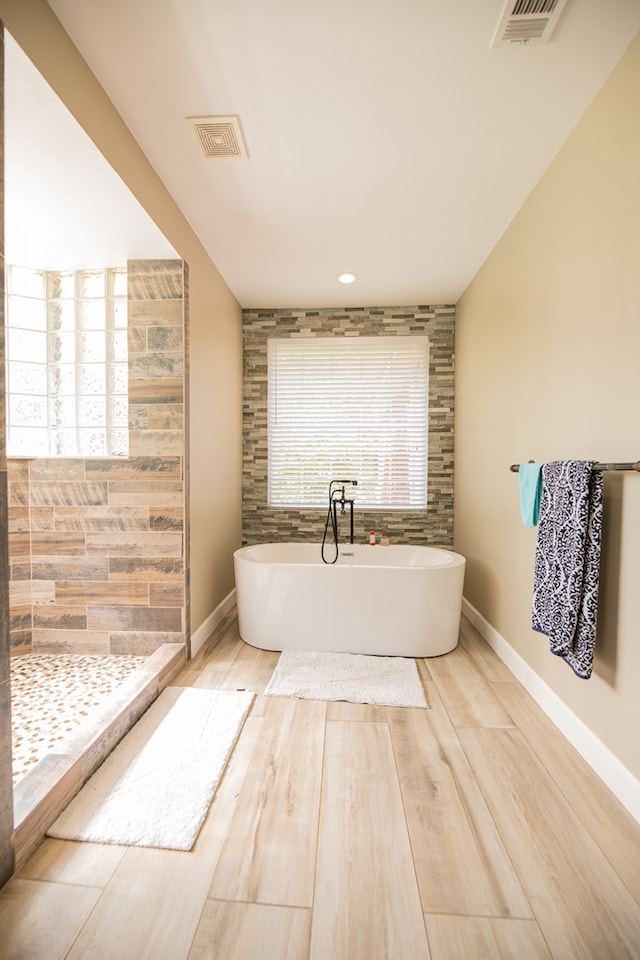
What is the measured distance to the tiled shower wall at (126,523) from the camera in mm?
2707

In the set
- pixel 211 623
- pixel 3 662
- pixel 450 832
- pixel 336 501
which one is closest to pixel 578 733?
pixel 450 832

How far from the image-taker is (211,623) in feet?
10.5

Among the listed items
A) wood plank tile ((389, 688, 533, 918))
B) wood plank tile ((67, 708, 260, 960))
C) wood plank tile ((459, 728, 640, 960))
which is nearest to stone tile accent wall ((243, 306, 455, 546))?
wood plank tile ((389, 688, 533, 918))

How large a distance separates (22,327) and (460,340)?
10.6 feet

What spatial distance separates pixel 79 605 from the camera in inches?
109

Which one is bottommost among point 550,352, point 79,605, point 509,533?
point 79,605

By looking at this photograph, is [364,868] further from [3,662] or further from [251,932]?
[3,662]

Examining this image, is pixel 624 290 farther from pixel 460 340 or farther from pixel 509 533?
pixel 460 340

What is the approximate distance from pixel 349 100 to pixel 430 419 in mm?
2641

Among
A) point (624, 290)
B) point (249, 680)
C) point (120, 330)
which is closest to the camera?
point (624, 290)

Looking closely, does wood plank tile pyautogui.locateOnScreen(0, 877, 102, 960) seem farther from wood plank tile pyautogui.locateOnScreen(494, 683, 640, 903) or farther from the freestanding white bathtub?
the freestanding white bathtub

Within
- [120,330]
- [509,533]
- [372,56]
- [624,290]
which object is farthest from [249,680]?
[372,56]

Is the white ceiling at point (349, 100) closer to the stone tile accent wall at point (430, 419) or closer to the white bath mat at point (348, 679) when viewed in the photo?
the stone tile accent wall at point (430, 419)

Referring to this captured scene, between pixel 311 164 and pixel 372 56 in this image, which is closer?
pixel 372 56
